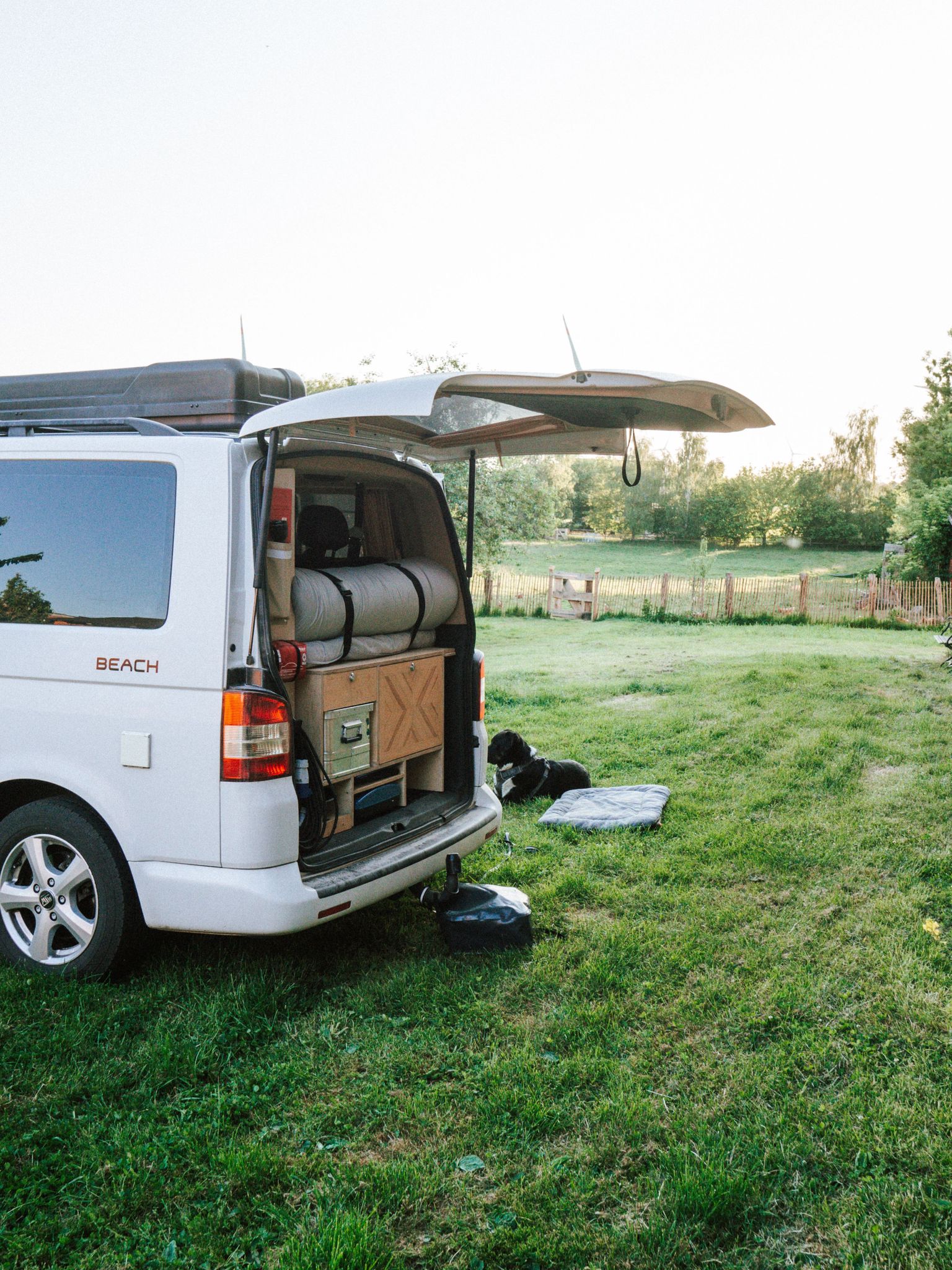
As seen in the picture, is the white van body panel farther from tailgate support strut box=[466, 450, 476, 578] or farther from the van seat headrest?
tailgate support strut box=[466, 450, 476, 578]

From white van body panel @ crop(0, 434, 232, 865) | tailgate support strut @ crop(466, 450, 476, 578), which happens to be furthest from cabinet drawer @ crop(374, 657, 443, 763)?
white van body panel @ crop(0, 434, 232, 865)

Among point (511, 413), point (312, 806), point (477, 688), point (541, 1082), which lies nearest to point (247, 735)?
point (312, 806)

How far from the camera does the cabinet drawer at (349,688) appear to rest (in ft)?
13.1

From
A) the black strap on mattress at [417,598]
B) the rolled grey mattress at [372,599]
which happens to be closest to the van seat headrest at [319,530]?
the rolled grey mattress at [372,599]

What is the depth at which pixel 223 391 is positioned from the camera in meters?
3.94

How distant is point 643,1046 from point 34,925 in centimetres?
234

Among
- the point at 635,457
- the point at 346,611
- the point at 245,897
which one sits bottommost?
the point at 245,897

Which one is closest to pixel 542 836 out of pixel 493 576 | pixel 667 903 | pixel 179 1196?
pixel 667 903

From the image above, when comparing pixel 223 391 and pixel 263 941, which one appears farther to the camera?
pixel 263 941

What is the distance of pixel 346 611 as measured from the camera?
4.15 meters

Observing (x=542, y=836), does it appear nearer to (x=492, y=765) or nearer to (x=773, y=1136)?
(x=492, y=765)

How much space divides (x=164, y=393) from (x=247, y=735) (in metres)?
1.53

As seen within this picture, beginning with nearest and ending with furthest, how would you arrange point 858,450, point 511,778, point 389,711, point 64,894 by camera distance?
point 64,894 → point 389,711 → point 511,778 → point 858,450

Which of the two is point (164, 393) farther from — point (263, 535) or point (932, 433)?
point (932, 433)
